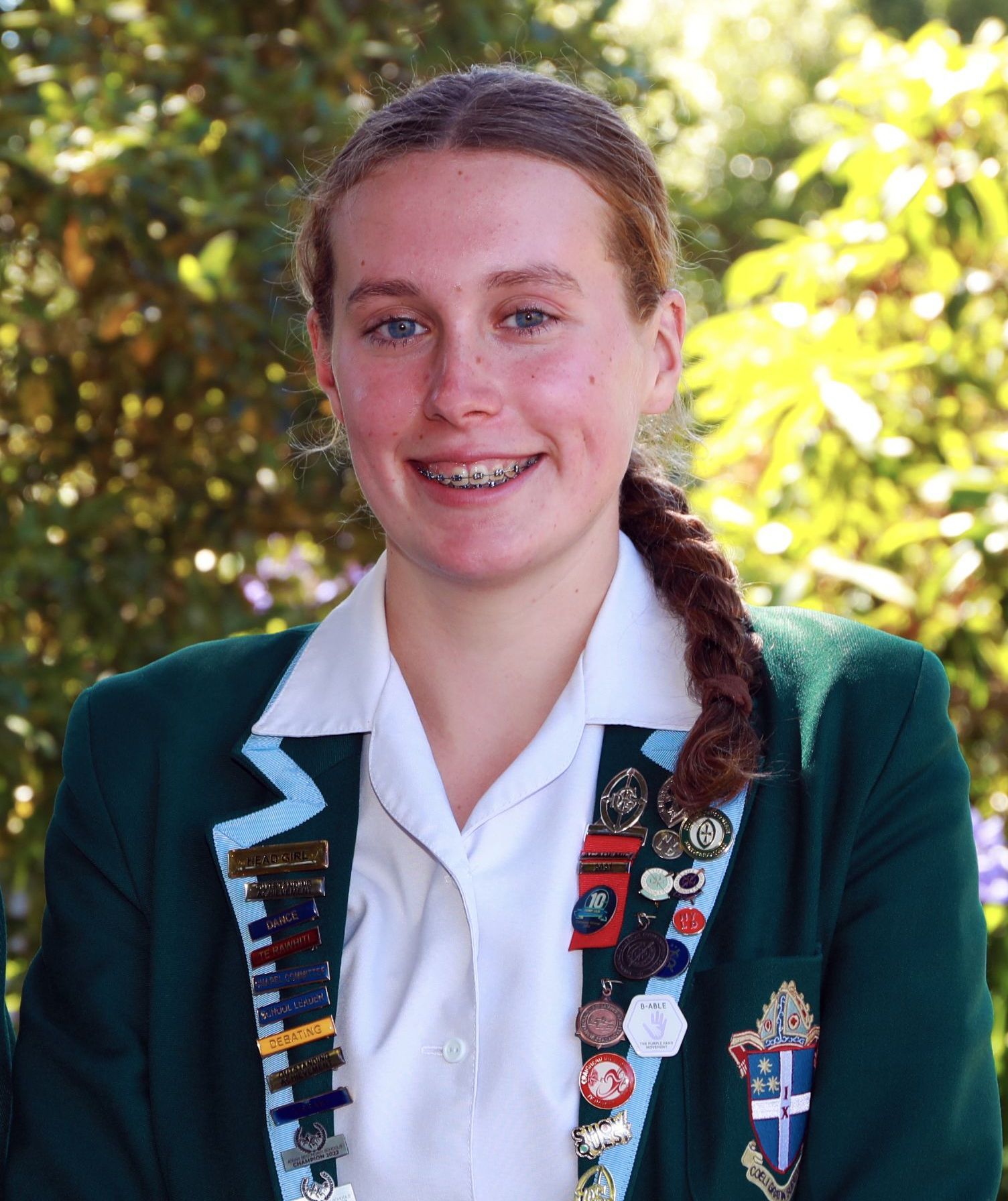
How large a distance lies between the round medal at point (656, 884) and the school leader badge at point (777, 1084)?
0.16 meters

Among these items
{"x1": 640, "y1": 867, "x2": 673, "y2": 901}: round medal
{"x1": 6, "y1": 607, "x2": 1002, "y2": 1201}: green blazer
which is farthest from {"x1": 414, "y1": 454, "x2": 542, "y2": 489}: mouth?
{"x1": 640, "y1": 867, "x2": 673, "y2": 901}: round medal

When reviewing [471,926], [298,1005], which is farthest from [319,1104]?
[471,926]

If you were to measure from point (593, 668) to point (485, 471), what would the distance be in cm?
28

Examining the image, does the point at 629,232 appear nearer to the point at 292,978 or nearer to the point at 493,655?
the point at 493,655

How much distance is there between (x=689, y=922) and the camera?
166 centimetres

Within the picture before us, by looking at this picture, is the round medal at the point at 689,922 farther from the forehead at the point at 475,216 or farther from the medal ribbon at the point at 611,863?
Result: the forehead at the point at 475,216

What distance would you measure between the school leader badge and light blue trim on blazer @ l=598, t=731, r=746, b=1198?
9 cm

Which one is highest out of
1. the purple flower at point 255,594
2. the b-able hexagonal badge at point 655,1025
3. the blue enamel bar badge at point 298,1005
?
the purple flower at point 255,594

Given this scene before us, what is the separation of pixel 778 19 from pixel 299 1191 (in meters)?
17.3

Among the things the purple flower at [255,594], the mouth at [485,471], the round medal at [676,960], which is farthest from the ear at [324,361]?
the purple flower at [255,594]

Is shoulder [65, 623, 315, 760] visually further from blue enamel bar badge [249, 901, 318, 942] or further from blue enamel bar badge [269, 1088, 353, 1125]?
blue enamel bar badge [269, 1088, 353, 1125]

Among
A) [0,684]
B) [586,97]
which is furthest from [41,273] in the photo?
[586,97]

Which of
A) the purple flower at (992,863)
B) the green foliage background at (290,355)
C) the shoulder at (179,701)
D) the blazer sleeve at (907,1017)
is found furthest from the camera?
the green foliage background at (290,355)

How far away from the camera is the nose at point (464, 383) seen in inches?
64.7
